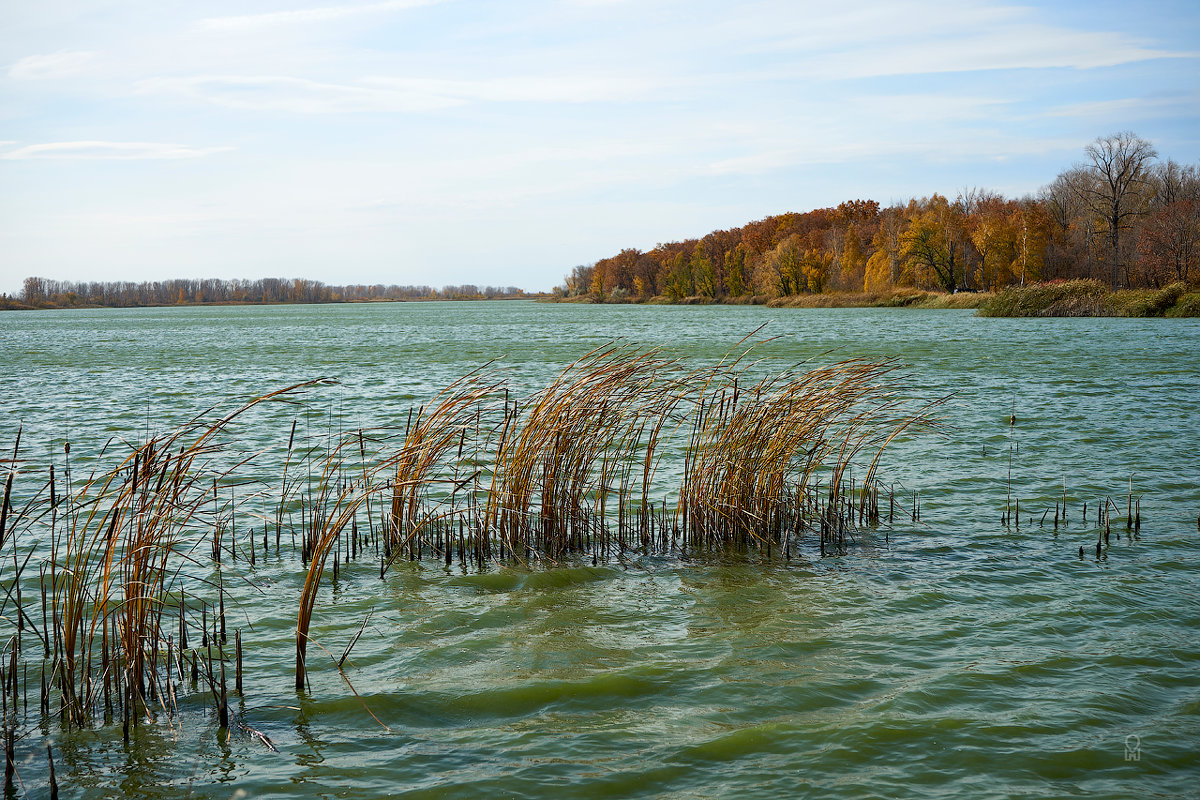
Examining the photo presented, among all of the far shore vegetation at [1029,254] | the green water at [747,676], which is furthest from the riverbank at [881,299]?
the green water at [747,676]

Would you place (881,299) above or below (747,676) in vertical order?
above

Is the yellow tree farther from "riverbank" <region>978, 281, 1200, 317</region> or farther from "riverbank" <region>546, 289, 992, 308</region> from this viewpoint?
"riverbank" <region>978, 281, 1200, 317</region>

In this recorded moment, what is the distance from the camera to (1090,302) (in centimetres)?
6519

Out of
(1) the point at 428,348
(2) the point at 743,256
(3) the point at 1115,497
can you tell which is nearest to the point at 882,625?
(3) the point at 1115,497

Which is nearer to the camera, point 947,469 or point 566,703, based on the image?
point 566,703

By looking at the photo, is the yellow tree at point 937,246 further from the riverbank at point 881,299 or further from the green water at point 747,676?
the green water at point 747,676

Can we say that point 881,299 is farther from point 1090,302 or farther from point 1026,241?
point 1090,302

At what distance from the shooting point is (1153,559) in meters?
9.36

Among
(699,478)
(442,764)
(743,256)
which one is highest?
(743,256)

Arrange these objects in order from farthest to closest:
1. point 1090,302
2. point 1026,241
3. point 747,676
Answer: point 1026,241 < point 1090,302 < point 747,676

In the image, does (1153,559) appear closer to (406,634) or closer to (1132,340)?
(406,634)

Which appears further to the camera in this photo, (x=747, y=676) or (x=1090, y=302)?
(x=1090, y=302)

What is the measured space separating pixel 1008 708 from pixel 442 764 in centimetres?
396

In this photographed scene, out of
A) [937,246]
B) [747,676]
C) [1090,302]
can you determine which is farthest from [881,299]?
[747,676]
